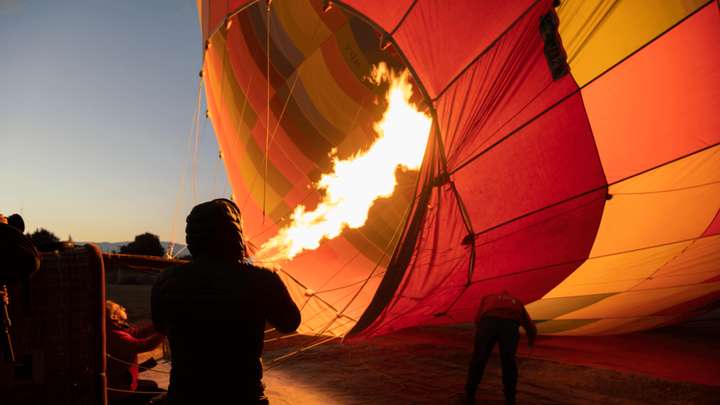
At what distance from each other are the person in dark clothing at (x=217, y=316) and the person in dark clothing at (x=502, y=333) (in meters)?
2.98

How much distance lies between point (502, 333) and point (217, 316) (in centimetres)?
331

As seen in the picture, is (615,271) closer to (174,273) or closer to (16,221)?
(174,273)

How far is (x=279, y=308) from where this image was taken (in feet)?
4.75

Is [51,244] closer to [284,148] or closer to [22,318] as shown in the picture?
[22,318]

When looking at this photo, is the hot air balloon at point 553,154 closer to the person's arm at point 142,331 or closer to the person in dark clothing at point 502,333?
the person in dark clothing at point 502,333

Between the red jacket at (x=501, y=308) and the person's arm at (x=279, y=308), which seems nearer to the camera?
the person's arm at (x=279, y=308)

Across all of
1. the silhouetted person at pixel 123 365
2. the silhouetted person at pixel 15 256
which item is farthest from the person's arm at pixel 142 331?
the silhouetted person at pixel 15 256

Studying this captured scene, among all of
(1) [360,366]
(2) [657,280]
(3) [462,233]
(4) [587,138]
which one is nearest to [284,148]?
(1) [360,366]

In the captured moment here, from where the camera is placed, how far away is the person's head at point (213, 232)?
1462 mm

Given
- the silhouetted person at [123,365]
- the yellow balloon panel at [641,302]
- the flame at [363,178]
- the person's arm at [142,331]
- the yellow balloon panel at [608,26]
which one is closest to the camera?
the silhouetted person at [123,365]

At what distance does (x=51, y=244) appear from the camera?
272 centimetres

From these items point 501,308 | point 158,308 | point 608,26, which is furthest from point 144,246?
point 158,308

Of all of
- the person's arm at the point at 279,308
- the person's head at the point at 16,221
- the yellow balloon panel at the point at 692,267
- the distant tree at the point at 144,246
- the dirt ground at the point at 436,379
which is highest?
the distant tree at the point at 144,246

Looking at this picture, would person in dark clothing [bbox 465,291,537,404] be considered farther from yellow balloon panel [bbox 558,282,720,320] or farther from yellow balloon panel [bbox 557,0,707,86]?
yellow balloon panel [bbox 557,0,707,86]
